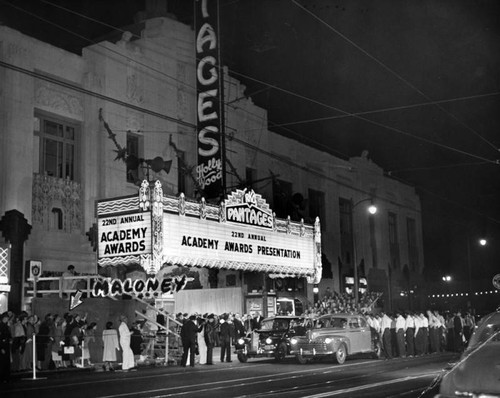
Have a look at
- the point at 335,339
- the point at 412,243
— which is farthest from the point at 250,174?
the point at 412,243

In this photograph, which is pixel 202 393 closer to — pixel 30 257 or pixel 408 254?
pixel 30 257

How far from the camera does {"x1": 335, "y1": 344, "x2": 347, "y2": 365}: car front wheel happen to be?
79.0 ft

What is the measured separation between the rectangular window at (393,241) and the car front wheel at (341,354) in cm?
3030

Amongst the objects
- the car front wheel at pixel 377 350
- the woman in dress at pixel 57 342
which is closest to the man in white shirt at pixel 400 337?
the car front wheel at pixel 377 350

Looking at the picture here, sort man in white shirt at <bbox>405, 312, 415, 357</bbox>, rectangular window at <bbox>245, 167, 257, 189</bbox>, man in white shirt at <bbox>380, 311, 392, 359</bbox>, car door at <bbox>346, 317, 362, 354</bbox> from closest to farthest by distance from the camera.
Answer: car door at <bbox>346, 317, 362, 354</bbox> → man in white shirt at <bbox>380, 311, 392, 359</bbox> → man in white shirt at <bbox>405, 312, 415, 357</bbox> → rectangular window at <bbox>245, 167, 257, 189</bbox>

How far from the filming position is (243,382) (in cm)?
1748

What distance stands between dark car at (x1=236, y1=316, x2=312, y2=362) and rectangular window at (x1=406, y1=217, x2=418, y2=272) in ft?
104

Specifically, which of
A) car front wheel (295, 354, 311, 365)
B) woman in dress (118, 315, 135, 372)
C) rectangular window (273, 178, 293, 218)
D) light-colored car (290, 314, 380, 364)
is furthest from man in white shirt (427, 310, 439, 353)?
woman in dress (118, 315, 135, 372)

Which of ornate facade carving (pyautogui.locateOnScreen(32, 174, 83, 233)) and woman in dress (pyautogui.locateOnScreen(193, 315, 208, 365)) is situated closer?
woman in dress (pyautogui.locateOnScreen(193, 315, 208, 365))

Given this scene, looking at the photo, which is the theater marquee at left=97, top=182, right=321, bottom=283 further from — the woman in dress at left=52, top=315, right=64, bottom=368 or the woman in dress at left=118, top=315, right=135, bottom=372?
the woman in dress at left=52, top=315, right=64, bottom=368

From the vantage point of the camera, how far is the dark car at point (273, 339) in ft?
84.7

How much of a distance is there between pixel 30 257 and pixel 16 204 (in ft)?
6.51

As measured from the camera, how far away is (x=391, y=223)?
55375 mm

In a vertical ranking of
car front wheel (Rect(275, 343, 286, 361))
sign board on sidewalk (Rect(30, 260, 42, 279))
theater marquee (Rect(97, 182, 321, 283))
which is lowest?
car front wheel (Rect(275, 343, 286, 361))
